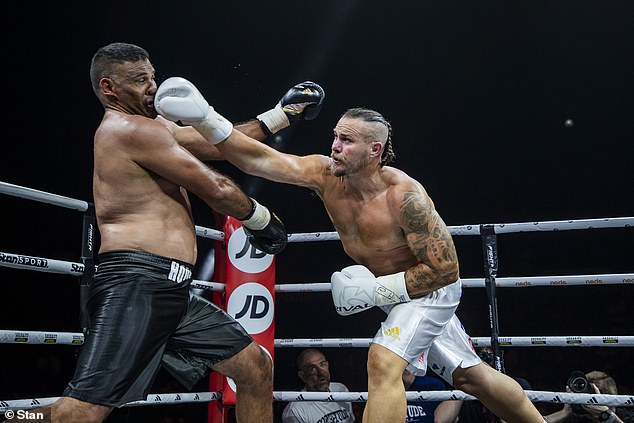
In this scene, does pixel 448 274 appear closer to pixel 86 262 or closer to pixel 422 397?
pixel 422 397

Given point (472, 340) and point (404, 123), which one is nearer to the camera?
point (472, 340)

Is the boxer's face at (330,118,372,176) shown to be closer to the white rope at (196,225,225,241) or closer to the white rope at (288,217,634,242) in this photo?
the white rope at (288,217,634,242)

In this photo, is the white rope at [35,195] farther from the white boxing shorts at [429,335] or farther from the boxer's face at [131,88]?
the white boxing shorts at [429,335]

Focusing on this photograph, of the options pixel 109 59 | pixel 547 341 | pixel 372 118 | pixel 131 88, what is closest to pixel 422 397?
pixel 547 341

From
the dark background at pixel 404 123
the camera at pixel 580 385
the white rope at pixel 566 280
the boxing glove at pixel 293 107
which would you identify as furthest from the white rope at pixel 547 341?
the dark background at pixel 404 123

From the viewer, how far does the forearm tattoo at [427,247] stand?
2.25 m

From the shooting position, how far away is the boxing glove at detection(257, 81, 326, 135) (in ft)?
8.21

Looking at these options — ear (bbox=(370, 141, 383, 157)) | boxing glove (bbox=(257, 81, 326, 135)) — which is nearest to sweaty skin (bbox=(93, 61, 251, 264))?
boxing glove (bbox=(257, 81, 326, 135))

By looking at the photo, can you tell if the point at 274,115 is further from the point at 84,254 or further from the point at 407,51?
the point at 407,51

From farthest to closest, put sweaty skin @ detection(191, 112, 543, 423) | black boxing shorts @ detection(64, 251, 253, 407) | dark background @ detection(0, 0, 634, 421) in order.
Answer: dark background @ detection(0, 0, 634, 421) → sweaty skin @ detection(191, 112, 543, 423) → black boxing shorts @ detection(64, 251, 253, 407)

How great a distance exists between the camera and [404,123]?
7.64 meters

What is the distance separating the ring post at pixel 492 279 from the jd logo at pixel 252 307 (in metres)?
1.07

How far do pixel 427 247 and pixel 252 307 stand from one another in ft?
3.86

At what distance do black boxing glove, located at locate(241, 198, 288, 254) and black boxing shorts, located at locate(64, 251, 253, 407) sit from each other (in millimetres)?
276
